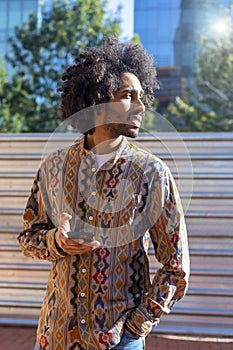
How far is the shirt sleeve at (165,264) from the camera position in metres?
1.77

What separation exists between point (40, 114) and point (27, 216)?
20.8 meters

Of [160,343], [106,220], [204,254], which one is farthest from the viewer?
[204,254]

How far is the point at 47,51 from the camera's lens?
2183 cm

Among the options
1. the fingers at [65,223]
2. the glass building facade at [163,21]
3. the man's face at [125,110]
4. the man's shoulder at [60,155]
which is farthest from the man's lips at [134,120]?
the glass building facade at [163,21]

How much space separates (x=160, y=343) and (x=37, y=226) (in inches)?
141

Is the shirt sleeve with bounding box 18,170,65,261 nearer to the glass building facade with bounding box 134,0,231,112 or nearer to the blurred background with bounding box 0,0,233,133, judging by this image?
the blurred background with bounding box 0,0,233,133

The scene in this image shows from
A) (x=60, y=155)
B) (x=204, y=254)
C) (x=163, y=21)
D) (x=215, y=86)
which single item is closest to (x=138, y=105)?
(x=60, y=155)

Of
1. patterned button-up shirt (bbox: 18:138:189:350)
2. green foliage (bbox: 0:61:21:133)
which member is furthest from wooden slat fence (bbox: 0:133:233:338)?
green foliage (bbox: 0:61:21:133)

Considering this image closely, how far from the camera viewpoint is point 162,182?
6.05 feet

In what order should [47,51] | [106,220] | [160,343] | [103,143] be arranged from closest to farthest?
[106,220] → [103,143] → [160,343] → [47,51]

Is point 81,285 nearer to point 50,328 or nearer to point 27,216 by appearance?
point 50,328

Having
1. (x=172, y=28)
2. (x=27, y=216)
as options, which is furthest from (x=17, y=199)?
(x=172, y=28)

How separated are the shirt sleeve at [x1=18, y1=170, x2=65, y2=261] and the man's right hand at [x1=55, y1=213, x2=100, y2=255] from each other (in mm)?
124

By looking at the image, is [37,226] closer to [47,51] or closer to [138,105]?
[138,105]
